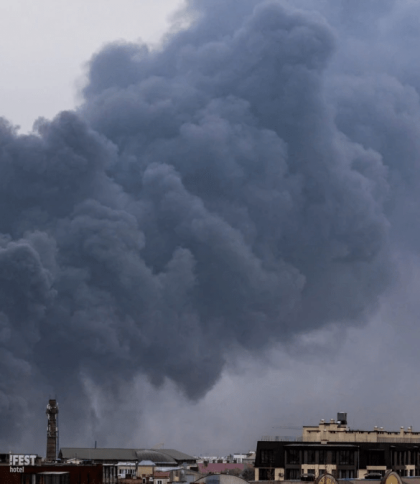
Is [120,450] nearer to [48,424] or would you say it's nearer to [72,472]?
[48,424]

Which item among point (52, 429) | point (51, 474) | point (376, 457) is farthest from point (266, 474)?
point (51, 474)

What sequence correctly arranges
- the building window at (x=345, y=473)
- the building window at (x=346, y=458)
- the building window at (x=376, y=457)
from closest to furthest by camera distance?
1. the building window at (x=345, y=473)
2. the building window at (x=346, y=458)
3. the building window at (x=376, y=457)

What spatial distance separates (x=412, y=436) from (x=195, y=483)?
36955mm

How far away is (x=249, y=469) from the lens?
127 metres

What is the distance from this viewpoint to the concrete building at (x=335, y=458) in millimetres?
106500

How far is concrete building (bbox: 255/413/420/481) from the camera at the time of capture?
10650 cm

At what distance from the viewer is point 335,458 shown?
107 m

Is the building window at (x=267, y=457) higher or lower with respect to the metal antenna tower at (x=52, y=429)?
lower

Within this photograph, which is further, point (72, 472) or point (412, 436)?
point (412, 436)

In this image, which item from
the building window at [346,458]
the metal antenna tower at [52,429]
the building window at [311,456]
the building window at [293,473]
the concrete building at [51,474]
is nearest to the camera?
the concrete building at [51,474]

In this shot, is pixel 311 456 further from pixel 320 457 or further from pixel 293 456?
pixel 293 456

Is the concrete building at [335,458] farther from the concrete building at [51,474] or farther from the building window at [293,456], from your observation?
the concrete building at [51,474]

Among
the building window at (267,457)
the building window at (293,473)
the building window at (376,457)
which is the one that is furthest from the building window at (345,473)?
the building window at (267,457)

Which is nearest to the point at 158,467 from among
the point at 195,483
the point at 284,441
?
the point at 284,441
